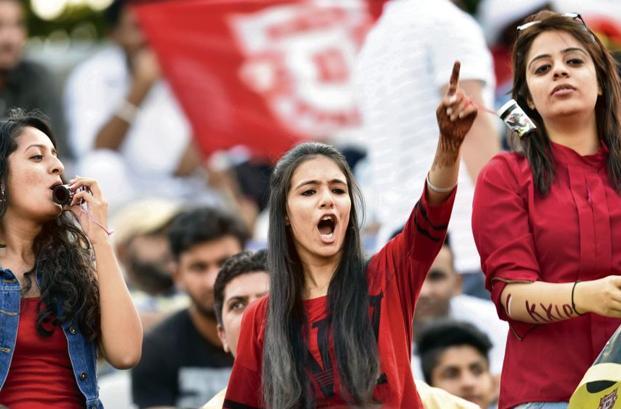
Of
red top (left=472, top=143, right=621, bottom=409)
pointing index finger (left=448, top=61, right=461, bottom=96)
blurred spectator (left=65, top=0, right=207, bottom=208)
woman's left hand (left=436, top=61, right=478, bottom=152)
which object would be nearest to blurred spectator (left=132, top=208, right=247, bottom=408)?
red top (left=472, top=143, right=621, bottom=409)

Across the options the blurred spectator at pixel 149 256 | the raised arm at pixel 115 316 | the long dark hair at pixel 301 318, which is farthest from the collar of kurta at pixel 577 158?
the blurred spectator at pixel 149 256

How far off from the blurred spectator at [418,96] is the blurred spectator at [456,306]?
0.35 m

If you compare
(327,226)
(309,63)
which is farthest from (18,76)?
(327,226)

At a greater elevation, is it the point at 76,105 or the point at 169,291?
the point at 76,105

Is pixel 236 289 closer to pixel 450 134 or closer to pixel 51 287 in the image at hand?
pixel 51 287

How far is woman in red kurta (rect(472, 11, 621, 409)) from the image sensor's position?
5.07 metres

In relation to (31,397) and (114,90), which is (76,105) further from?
(31,397)

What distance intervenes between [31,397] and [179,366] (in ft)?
8.10

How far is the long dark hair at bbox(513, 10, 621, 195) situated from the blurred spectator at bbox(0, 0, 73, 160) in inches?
244

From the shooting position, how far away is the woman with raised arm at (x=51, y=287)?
18.1 feet

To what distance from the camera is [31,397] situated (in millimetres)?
5465

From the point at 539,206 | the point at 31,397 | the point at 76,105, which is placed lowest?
the point at 31,397

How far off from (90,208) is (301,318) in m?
0.89

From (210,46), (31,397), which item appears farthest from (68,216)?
(210,46)
